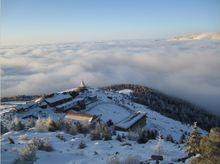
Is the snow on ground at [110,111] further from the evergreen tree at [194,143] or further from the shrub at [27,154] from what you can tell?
the shrub at [27,154]

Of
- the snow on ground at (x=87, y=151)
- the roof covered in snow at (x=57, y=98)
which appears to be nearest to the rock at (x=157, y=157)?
the snow on ground at (x=87, y=151)

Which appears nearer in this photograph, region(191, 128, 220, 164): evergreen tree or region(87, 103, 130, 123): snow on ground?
region(191, 128, 220, 164): evergreen tree

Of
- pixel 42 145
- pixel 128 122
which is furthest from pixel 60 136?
pixel 128 122

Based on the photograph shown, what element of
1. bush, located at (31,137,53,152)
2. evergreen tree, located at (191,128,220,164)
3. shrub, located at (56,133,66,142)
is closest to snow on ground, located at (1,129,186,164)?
shrub, located at (56,133,66,142)

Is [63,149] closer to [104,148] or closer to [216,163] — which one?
[104,148]

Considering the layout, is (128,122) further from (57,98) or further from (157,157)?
(157,157)

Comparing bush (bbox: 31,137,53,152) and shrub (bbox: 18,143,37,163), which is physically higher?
shrub (bbox: 18,143,37,163)

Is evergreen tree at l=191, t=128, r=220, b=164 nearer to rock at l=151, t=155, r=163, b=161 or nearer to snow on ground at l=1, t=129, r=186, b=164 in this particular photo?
rock at l=151, t=155, r=163, b=161

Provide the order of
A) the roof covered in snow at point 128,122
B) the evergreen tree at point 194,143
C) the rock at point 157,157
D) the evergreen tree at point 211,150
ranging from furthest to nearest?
the roof covered in snow at point 128,122
the rock at point 157,157
the evergreen tree at point 194,143
the evergreen tree at point 211,150

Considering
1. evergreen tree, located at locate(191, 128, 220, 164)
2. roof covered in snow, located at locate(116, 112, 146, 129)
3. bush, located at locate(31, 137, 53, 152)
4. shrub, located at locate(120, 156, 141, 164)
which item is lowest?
roof covered in snow, located at locate(116, 112, 146, 129)
